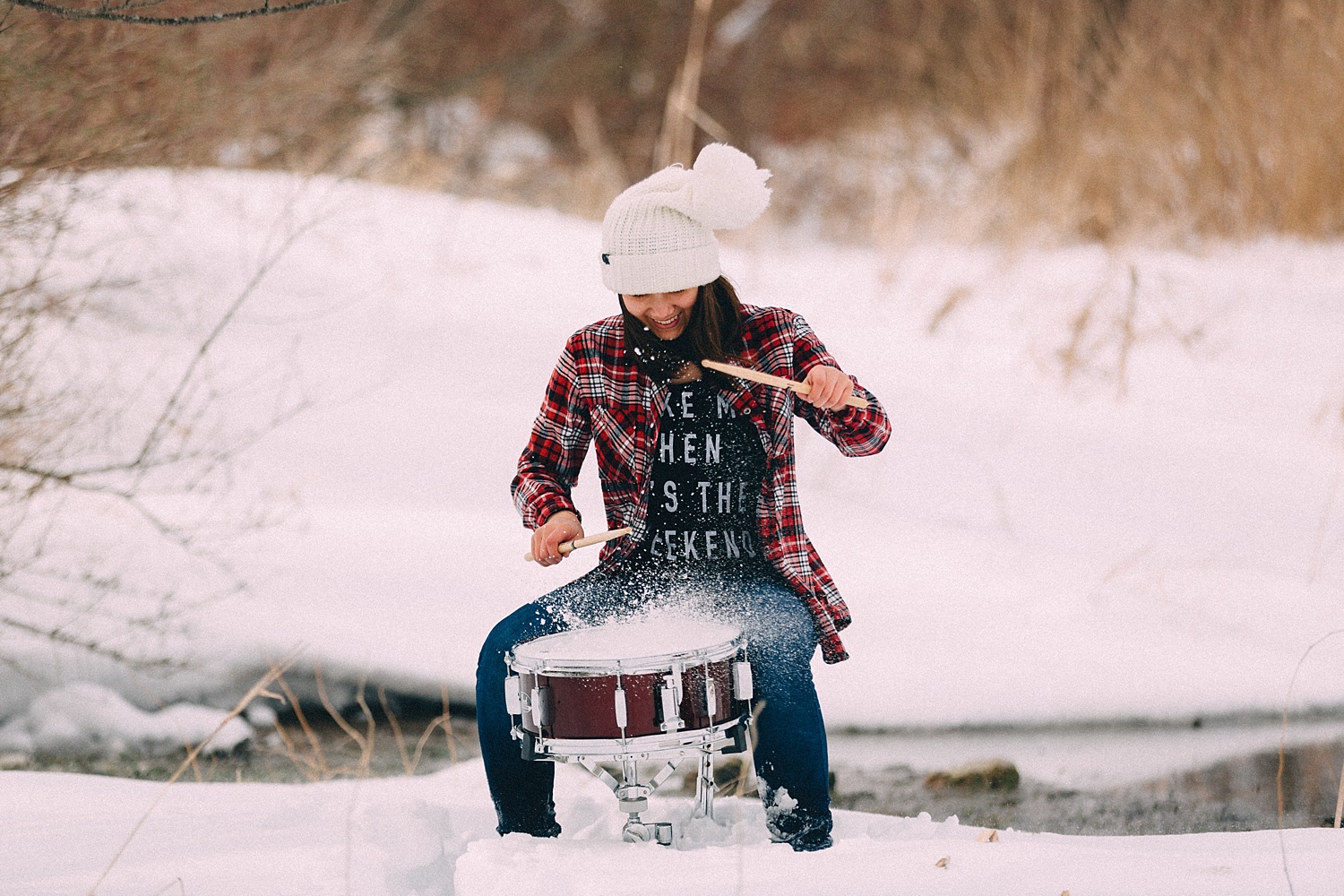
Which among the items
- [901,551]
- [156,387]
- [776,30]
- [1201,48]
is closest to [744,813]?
[901,551]

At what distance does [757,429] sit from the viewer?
6.89ft

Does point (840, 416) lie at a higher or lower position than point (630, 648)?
higher

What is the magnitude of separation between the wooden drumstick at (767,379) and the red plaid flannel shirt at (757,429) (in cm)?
10

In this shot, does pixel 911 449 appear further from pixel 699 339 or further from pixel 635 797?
pixel 635 797

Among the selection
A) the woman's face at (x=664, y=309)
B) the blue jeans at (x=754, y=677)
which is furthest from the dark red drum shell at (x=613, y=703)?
the woman's face at (x=664, y=309)

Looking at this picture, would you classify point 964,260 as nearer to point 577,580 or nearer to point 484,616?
point 484,616

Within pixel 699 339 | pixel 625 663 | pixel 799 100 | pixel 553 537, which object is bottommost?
pixel 625 663

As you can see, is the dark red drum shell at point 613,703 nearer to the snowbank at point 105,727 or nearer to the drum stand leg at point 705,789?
the drum stand leg at point 705,789

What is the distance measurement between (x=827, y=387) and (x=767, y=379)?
→ 0.28ft

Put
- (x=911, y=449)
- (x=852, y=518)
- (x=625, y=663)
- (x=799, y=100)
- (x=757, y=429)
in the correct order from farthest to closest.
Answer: (x=799, y=100), (x=911, y=449), (x=852, y=518), (x=757, y=429), (x=625, y=663)

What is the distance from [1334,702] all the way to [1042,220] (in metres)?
3.97

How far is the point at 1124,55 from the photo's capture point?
26.2ft

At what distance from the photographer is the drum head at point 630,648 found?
74.0 inches

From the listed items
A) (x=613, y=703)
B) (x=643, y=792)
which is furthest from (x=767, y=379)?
(x=643, y=792)
